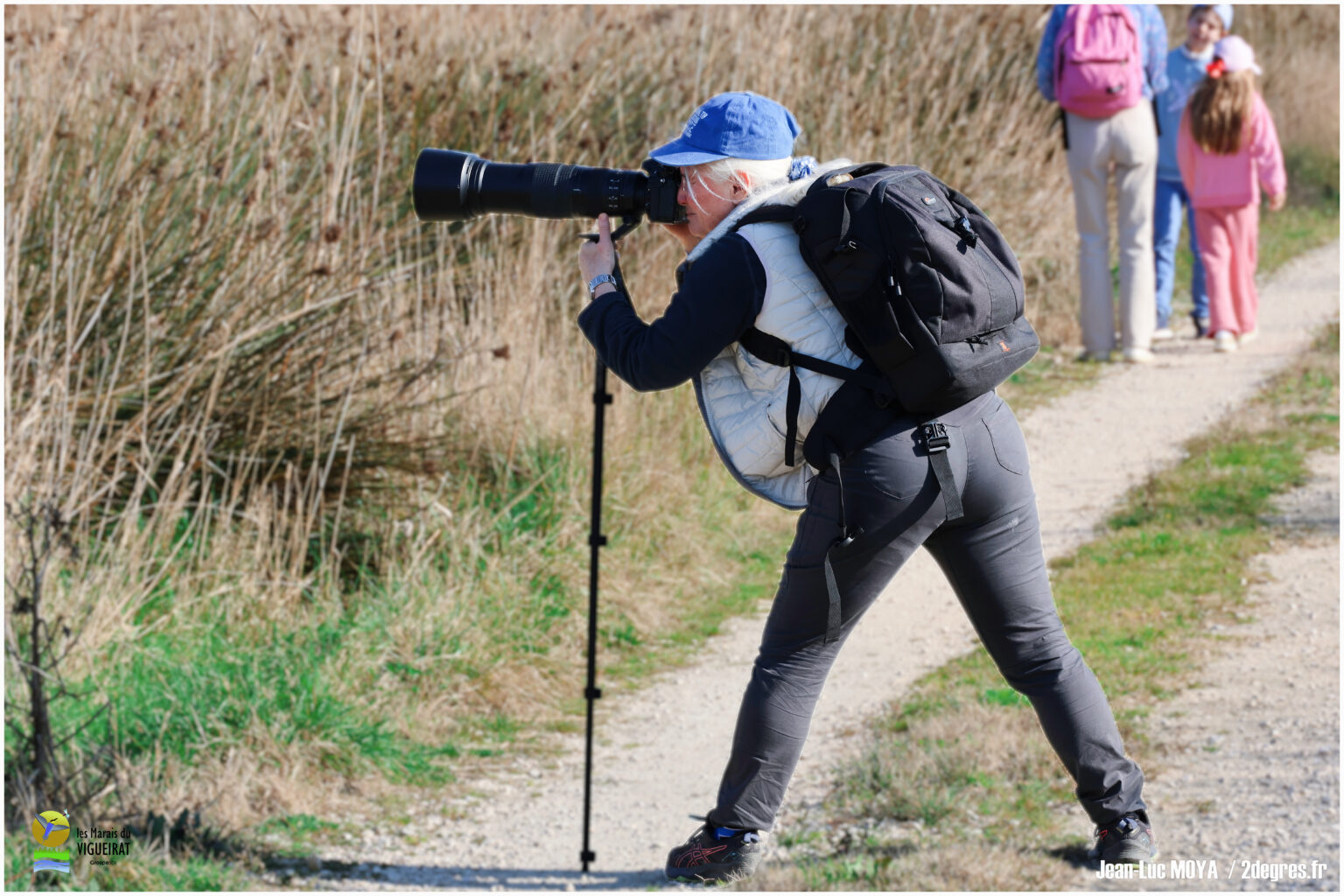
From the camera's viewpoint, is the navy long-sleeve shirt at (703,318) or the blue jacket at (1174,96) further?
the blue jacket at (1174,96)

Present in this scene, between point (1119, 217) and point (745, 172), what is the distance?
5.58 metres

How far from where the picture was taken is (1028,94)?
9.93 metres

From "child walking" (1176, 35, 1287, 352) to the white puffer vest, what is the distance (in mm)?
5723

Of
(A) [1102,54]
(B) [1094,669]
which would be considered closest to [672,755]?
(B) [1094,669]

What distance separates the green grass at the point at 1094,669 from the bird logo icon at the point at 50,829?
1.80m

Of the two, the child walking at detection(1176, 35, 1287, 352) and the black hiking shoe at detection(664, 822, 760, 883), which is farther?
the child walking at detection(1176, 35, 1287, 352)

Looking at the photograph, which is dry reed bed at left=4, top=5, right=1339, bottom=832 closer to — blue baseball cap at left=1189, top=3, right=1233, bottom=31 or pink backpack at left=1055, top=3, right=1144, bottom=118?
pink backpack at left=1055, top=3, right=1144, bottom=118

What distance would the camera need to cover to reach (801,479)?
2803mm

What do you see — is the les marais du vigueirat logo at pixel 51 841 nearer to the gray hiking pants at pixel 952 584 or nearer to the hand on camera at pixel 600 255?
the gray hiking pants at pixel 952 584

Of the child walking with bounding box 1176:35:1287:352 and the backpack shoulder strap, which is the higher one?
the child walking with bounding box 1176:35:1287:352

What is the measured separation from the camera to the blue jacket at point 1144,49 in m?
7.50

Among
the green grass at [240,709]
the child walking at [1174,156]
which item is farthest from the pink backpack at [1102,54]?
the green grass at [240,709]

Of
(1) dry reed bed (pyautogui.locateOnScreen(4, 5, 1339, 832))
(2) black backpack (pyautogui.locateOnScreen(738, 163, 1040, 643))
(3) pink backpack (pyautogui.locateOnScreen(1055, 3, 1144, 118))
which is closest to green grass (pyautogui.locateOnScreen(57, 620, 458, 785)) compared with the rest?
(1) dry reed bed (pyautogui.locateOnScreen(4, 5, 1339, 832))

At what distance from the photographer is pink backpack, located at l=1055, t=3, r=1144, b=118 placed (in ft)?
24.0
